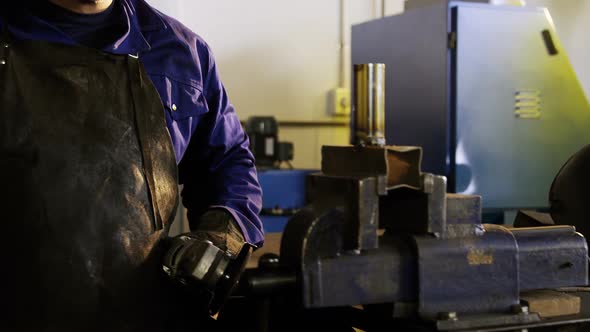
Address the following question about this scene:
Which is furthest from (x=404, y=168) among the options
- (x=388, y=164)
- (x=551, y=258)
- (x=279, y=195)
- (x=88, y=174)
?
(x=279, y=195)

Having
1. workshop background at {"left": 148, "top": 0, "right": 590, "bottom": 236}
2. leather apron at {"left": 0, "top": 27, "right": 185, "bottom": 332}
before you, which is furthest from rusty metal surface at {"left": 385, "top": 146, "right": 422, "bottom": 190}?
workshop background at {"left": 148, "top": 0, "right": 590, "bottom": 236}

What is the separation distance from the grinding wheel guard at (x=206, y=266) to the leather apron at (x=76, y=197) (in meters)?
0.13

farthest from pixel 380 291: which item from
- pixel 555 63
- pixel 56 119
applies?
pixel 555 63

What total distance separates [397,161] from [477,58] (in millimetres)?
1765

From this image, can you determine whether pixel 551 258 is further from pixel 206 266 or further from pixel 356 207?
pixel 206 266

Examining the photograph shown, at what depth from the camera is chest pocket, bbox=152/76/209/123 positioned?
4.88ft

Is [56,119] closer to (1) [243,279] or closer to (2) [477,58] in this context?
(1) [243,279]

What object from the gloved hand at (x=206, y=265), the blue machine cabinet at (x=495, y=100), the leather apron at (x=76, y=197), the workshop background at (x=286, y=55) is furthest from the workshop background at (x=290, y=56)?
the gloved hand at (x=206, y=265)

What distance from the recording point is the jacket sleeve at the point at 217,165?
1.60 m

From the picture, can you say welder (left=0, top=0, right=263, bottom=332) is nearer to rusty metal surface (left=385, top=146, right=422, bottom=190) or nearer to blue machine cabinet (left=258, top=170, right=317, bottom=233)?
rusty metal surface (left=385, top=146, right=422, bottom=190)

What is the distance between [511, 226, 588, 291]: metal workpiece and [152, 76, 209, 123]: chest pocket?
755mm

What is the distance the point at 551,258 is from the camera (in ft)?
3.37

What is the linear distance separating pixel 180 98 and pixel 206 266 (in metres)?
0.53

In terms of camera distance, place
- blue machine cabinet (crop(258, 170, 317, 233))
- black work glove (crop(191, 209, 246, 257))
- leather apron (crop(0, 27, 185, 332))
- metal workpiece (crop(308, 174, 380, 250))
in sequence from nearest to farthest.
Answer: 1. metal workpiece (crop(308, 174, 380, 250))
2. leather apron (crop(0, 27, 185, 332))
3. black work glove (crop(191, 209, 246, 257))
4. blue machine cabinet (crop(258, 170, 317, 233))
